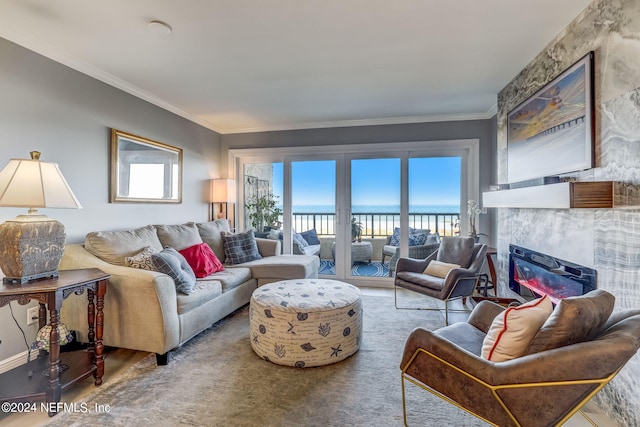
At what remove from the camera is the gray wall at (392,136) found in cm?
415

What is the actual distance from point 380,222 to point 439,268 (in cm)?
133

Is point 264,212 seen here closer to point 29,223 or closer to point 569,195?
point 29,223

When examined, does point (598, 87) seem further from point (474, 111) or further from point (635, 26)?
point (474, 111)

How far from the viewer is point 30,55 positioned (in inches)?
91.3

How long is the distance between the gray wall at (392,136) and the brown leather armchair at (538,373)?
10.5 feet

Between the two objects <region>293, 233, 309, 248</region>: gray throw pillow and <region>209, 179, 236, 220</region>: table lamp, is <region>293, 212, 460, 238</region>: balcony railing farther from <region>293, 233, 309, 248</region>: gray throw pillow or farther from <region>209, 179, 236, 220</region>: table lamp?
<region>209, 179, 236, 220</region>: table lamp

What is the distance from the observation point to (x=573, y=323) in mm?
1210

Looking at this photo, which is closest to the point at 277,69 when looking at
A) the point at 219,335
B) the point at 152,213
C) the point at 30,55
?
the point at 30,55

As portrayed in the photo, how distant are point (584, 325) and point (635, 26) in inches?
61.4

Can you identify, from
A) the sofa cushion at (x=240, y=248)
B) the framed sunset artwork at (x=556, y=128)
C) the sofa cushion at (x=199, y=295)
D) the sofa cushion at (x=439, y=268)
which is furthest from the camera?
the sofa cushion at (x=240, y=248)

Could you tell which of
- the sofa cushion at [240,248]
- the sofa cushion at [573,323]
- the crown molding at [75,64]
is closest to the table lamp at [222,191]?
the sofa cushion at [240,248]

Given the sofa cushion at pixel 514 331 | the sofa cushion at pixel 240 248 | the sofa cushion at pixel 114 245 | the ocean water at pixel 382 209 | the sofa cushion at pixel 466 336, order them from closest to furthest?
the sofa cushion at pixel 514 331 → the sofa cushion at pixel 466 336 → the sofa cushion at pixel 114 245 → the sofa cushion at pixel 240 248 → the ocean water at pixel 382 209

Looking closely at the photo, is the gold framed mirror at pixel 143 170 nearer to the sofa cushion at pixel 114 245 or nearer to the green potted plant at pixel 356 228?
Result: the sofa cushion at pixel 114 245

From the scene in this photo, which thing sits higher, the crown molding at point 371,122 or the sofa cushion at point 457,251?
the crown molding at point 371,122
